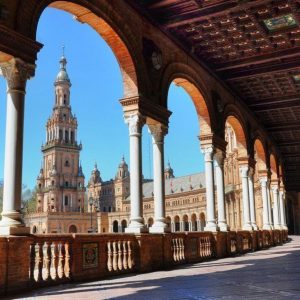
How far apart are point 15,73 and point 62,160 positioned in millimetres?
103364

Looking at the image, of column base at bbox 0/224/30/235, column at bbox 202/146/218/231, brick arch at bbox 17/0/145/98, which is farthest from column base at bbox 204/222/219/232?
column base at bbox 0/224/30/235

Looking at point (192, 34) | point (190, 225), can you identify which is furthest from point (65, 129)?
point (192, 34)

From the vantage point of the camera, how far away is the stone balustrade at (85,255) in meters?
7.15

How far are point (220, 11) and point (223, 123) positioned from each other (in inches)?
277

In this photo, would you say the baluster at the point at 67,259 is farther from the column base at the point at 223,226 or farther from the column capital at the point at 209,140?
the column base at the point at 223,226

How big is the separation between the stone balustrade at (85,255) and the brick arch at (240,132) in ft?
25.7

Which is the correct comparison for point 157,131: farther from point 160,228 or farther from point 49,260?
point 49,260

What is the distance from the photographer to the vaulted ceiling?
484 inches

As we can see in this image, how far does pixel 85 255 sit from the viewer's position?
8.91 metres

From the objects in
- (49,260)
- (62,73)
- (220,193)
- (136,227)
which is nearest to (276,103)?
(220,193)

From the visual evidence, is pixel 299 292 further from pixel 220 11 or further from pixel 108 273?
pixel 220 11

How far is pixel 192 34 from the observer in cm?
1420

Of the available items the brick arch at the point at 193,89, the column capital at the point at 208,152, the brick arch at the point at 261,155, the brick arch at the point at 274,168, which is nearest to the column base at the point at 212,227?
the column capital at the point at 208,152

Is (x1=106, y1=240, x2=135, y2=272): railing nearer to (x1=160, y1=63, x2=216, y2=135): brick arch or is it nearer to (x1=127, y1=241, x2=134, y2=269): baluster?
(x1=127, y1=241, x2=134, y2=269): baluster
